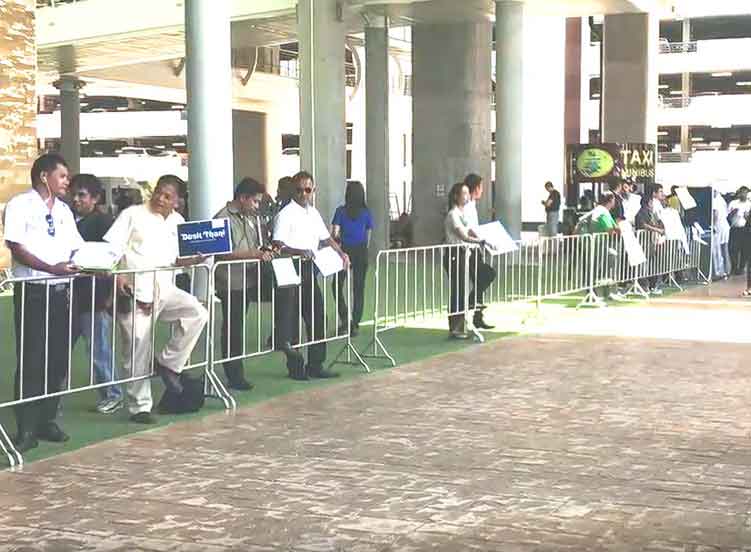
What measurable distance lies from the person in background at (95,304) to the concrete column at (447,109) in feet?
65.1

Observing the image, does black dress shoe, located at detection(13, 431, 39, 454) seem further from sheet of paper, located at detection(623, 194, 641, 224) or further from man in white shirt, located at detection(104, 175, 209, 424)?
sheet of paper, located at detection(623, 194, 641, 224)

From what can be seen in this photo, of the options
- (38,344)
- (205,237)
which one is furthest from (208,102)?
(38,344)

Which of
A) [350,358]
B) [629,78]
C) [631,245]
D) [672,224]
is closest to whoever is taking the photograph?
[350,358]

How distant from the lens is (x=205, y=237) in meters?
8.80

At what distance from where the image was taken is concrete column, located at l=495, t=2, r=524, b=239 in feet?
83.0

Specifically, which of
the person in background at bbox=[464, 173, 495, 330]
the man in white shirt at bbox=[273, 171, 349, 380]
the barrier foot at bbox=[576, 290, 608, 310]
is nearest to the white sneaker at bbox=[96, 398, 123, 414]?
the man in white shirt at bbox=[273, 171, 349, 380]

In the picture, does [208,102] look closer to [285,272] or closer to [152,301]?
[285,272]

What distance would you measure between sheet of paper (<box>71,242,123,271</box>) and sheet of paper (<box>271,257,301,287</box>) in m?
2.32

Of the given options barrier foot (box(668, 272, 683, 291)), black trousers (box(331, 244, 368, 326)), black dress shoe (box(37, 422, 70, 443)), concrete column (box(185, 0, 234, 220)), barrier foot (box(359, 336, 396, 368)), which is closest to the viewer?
black dress shoe (box(37, 422, 70, 443))

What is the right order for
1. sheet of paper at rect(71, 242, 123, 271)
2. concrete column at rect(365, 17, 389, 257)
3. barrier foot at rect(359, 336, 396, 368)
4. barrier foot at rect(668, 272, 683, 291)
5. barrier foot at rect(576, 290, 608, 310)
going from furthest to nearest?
concrete column at rect(365, 17, 389, 257), barrier foot at rect(668, 272, 683, 291), barrier foot at rect(576, 290, 608, 310), barrier foot at rect(359, 336, 396, 368), sheet of paper at rect(71, 242, 123, 271)

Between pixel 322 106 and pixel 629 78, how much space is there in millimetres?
12426

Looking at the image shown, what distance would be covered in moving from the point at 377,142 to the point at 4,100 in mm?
12732

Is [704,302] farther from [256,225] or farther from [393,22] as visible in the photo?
[393,22]

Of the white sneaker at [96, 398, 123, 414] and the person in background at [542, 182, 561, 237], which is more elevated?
the person in background at [542, 182, 561, 237]
